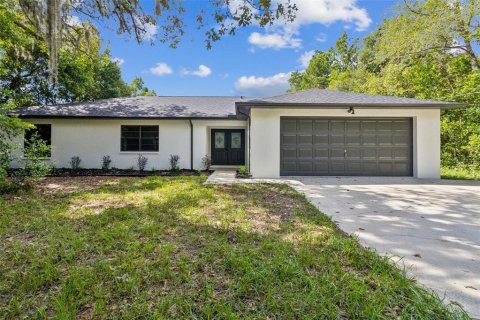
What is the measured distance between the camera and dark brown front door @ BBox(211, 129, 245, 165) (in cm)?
1300

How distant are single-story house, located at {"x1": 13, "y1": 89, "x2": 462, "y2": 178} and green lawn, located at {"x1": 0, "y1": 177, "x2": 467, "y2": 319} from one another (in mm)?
4875

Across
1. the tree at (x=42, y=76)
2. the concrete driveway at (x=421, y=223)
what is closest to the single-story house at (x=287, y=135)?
the concrete driveway at (x=421, y=223)

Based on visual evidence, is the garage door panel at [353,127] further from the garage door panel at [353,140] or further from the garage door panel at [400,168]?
the garage door panel at [400,168]

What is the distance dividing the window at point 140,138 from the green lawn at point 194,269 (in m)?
6.90

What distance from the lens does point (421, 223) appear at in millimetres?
4277

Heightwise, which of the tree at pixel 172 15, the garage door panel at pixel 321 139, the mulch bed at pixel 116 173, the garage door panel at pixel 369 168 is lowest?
the mulch bed at pixel 116 173

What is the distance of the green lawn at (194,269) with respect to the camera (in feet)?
6.89

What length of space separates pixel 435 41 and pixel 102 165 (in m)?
17.9

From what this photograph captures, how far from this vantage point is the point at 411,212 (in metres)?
4.94

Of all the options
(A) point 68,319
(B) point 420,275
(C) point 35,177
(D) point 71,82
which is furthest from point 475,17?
(D) point 71,82

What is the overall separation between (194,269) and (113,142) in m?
10.4

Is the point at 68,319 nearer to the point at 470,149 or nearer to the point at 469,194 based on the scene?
the point at 469,194

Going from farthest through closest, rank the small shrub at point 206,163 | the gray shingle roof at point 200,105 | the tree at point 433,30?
the tree at point 433,30, the small shrub at point 206,163, the gray shingle roof at point 200,105

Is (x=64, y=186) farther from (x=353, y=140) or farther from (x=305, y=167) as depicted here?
(x=353, y=140)
